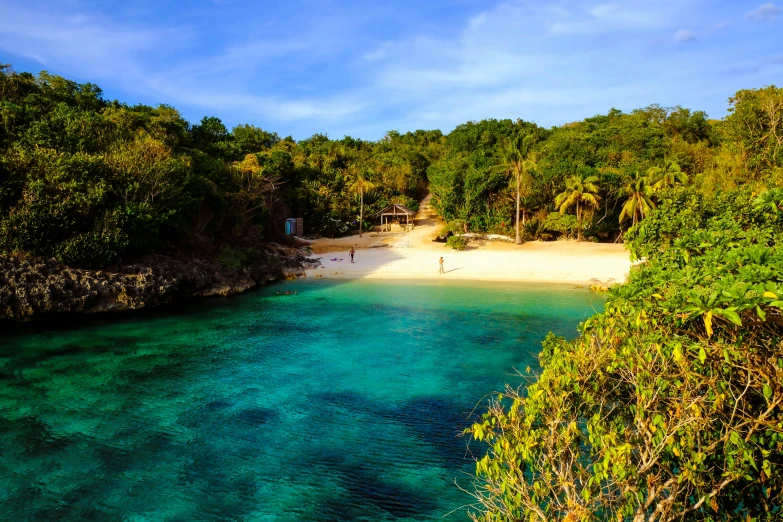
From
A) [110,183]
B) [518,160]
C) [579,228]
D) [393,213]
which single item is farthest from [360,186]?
[110,183]

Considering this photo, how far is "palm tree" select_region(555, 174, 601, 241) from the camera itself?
4078 cm

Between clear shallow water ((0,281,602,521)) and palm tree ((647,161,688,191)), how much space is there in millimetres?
20496

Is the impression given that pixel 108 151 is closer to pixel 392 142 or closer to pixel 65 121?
pixel 65 121

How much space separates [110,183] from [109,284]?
545 centimetres

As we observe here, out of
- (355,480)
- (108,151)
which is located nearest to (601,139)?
(108,151)

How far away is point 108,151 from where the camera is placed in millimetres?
26891

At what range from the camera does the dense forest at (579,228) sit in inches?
183

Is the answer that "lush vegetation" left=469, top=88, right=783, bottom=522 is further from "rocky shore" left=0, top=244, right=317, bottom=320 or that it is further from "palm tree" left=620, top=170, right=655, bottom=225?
"palm tree" left=620, top=170, right=655, bottom=225

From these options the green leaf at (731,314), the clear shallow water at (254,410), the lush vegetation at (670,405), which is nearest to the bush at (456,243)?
the clear shallow water at (254,410)

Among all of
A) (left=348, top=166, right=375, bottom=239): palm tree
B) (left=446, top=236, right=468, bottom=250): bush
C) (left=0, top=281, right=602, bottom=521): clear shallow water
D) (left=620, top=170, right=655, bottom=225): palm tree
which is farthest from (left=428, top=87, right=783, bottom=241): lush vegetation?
(left=0, top=281, right=602, bottom=521): clear shallow water

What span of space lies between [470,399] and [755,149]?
24.3m

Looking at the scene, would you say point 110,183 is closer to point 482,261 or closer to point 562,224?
point 482,261

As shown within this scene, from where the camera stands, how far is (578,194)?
4103 cm

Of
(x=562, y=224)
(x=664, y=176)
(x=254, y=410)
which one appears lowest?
(x=254, y=410)
